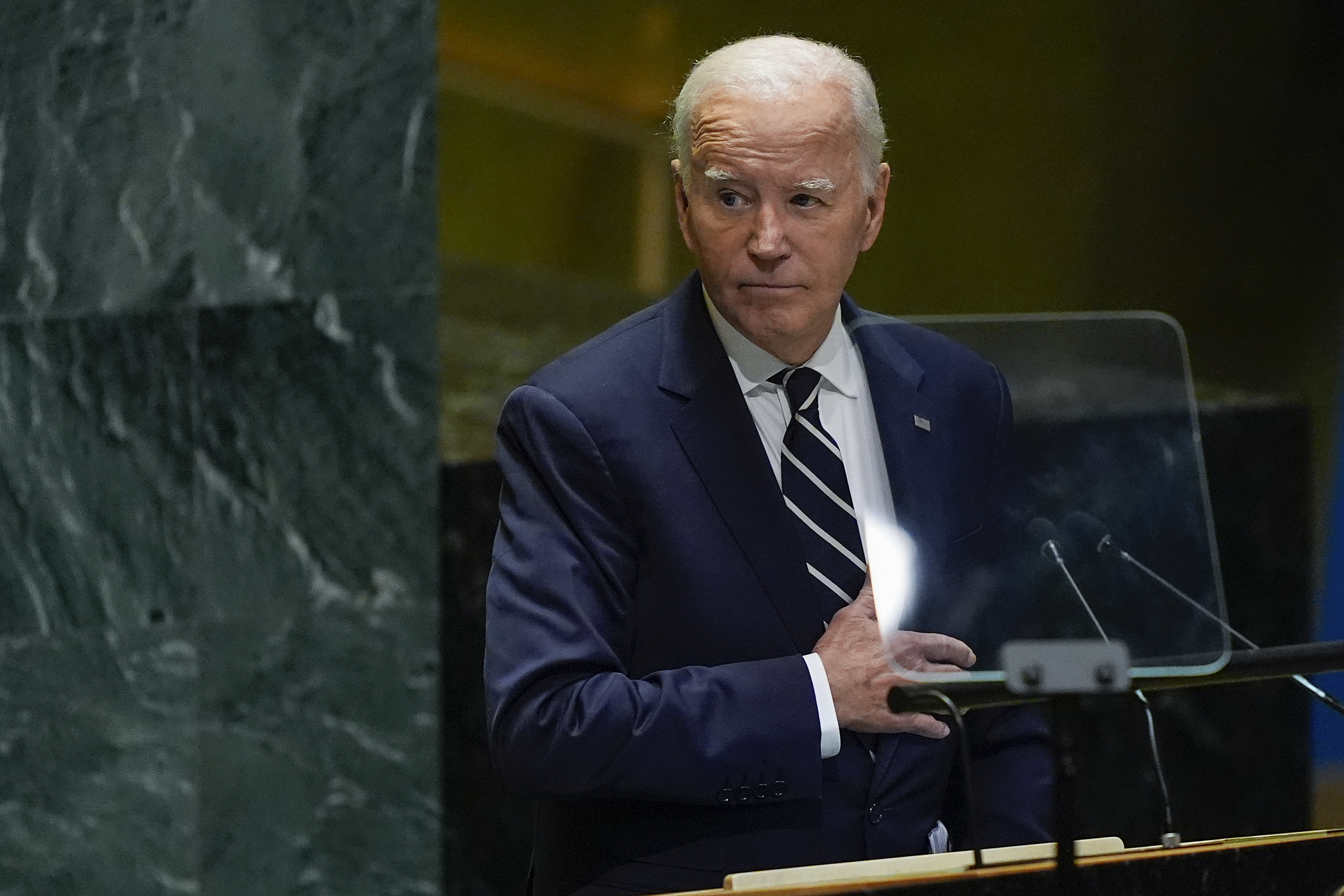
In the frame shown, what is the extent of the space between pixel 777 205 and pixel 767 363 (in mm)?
228

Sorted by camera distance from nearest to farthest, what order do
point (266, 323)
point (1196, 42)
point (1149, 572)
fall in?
point (1149, 572) → point (1196, 42) → point (266, 323)

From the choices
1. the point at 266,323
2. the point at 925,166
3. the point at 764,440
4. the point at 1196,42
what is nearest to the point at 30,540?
the point at 266,323

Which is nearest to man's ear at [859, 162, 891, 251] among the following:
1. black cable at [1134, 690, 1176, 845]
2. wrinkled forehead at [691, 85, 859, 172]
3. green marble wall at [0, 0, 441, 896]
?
wrinkled forehead at [691, 85, 859, 172]

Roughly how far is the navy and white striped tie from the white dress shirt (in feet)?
0.04

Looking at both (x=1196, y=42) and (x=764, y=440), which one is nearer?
(x=764, y=440)

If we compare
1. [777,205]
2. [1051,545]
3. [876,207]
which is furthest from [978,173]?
[1051,545]

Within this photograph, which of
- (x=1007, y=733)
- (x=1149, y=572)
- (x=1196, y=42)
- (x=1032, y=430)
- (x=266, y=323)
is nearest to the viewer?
(x=1149, y=572)

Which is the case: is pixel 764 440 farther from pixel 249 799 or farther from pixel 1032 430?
pixel 249 799

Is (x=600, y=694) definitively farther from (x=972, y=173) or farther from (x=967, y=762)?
(x=972, y=173)

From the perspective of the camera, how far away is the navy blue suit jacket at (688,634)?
6.39 feet

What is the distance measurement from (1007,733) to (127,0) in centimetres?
319

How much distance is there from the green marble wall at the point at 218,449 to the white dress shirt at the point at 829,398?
6.17 feet

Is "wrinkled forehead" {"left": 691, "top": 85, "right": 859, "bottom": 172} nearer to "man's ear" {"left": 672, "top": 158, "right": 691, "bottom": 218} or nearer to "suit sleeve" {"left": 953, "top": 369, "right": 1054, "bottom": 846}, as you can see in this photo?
"man's ear" {"left": 672, "top": 158, "right": 691, "bottom": 218}

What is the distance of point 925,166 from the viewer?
397 centimetres
